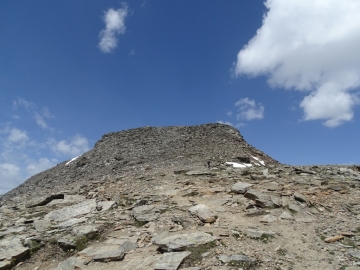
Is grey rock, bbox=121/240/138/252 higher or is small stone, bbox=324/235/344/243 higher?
grey rock, bbox=121/240/138/252

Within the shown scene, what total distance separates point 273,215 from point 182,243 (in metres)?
4.48

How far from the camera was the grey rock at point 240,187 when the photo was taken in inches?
536

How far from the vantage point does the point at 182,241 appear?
8.70m

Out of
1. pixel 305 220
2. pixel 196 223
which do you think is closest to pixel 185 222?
pixel 196 223

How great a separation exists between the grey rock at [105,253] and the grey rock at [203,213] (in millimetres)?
3337

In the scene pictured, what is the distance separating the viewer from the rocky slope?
26.3 ft

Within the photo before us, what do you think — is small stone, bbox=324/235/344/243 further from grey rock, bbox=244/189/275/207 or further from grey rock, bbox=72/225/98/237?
grey rock, bbox=72/225/98/237

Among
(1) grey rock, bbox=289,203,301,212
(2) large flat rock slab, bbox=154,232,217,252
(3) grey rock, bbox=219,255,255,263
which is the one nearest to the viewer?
(3) grey rock, bbox=219,255,255,263

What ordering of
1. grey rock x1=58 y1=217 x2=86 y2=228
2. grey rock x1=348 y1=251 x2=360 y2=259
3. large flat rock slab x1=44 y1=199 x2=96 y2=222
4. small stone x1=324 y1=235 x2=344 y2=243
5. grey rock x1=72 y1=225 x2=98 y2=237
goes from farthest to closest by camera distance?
large flat rock slab x1=44 y1=199 x2=96 y2=222 < grey rock x1=58 y1=217 x2=86 y2=228 < grey rock x1=72 y1=225 x2=98 y2=237 < small stone x1=324 y1=235 x2=344 y2=243 < grey rock x1=348 y1=251 x2=360 y2=259

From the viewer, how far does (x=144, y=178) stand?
1828 centimetres

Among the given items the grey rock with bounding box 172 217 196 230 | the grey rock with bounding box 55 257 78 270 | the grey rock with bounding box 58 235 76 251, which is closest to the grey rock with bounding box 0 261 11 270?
the grey rock with bounding box 58 235 76 251

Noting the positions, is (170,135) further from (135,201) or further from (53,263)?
(53,263)

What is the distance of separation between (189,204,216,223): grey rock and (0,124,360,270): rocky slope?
0.04 meters

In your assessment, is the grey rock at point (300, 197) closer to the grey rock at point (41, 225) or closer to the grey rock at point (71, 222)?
the grey rock at point (71, 222)
